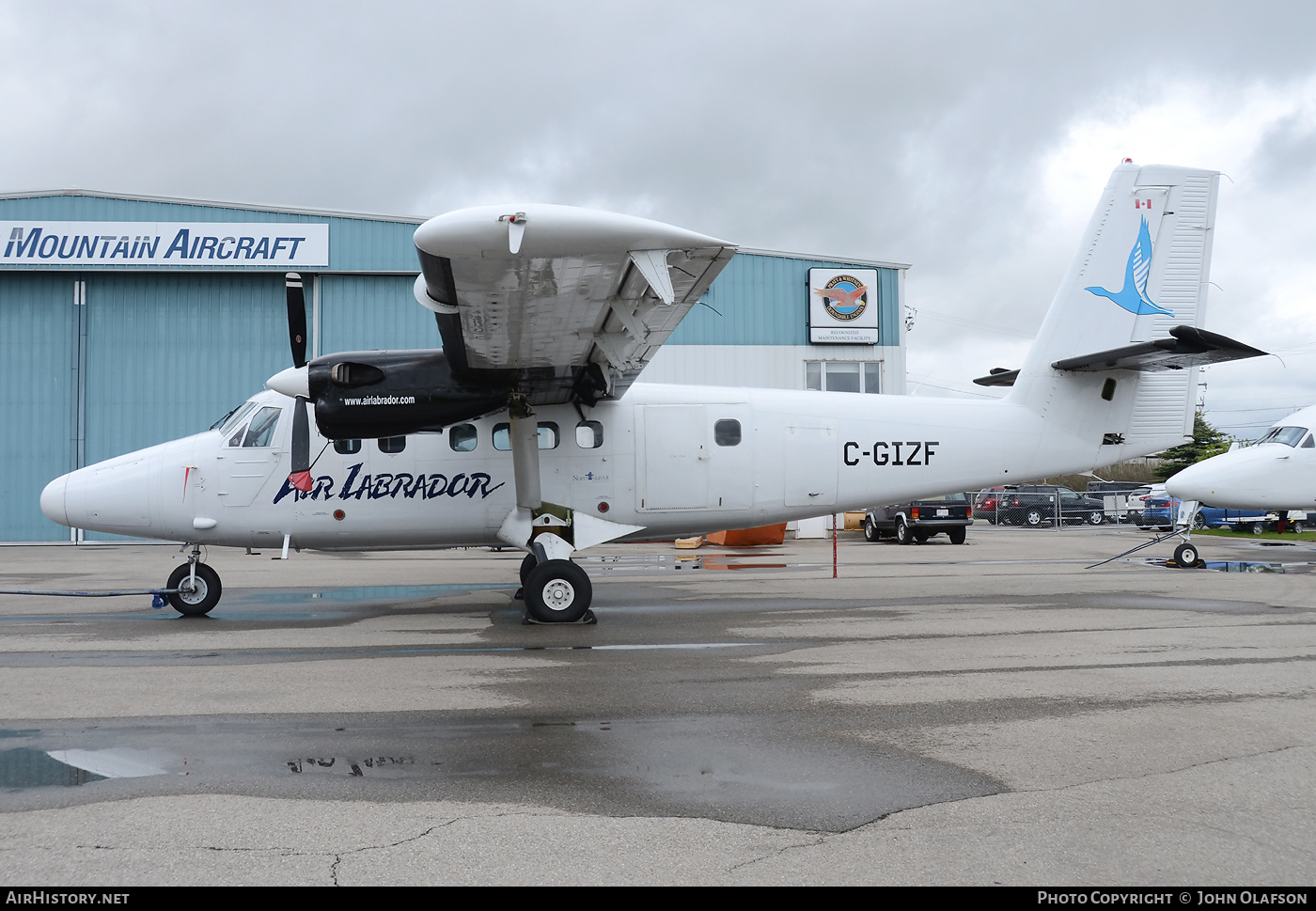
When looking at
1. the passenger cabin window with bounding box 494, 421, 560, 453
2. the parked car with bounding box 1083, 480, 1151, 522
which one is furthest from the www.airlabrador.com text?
the parked car with bounding box 1083, 480, 1151, 522

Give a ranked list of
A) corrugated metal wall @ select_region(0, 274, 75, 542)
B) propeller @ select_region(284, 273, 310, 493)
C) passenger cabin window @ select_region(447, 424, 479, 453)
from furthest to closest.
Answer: corrugated metal wall @ select_region(0, 274, 75, 542) < passenger cabin window @ select_region(447, 424, 479, 453) < propeller @ select_region(284, 273, 310, 493)

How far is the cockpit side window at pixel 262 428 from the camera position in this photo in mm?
10547

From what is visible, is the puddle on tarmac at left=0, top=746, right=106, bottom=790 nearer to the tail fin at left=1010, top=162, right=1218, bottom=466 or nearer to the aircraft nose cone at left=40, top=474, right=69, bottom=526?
the aircraft nose cone at left=40, top=474, right=69, bottom=526

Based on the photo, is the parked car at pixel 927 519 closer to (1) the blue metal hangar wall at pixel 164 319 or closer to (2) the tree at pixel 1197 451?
(1) the blue metal hangar wall at pixel 164 319

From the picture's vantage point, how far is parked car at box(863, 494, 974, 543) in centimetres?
2570

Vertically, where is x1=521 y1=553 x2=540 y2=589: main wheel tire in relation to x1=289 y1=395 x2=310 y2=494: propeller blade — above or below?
below

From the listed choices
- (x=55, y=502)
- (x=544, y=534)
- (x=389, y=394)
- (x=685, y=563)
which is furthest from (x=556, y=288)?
(x=685, y=563)

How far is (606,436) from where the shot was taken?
1081 cm

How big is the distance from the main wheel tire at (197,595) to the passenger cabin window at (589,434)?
4.58 meters

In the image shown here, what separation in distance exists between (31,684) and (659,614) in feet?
20.2

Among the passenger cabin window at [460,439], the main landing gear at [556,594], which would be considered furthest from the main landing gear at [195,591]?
the main landing gear at [556,594]

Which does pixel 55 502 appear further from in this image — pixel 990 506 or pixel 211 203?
pixel 990 506

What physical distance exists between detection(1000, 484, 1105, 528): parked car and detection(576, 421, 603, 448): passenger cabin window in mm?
34445

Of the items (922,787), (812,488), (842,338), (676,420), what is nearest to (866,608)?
(812,488)
